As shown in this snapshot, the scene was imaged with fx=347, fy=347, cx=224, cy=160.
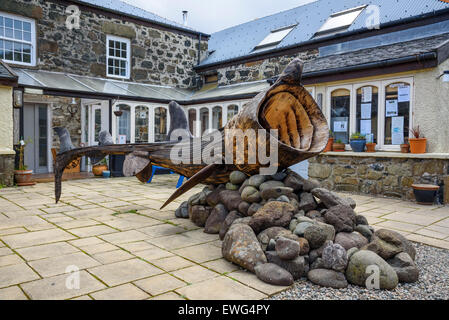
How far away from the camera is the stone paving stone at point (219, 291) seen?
2.39m

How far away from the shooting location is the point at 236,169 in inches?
166

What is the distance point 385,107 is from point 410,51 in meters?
1.14

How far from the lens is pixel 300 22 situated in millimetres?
11773

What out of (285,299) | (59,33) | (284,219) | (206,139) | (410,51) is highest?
(59,33)

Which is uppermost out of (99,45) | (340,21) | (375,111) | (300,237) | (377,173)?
(340,21)

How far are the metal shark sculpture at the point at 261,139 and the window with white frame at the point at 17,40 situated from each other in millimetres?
7207

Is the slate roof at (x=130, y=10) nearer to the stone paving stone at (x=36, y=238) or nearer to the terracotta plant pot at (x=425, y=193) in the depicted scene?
the stone paving stone at (x=36, y=238)

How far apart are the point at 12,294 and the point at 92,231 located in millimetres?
1779

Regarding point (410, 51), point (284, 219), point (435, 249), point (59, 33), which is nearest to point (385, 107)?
point (410, 51)

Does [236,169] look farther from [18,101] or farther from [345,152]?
[18,101]

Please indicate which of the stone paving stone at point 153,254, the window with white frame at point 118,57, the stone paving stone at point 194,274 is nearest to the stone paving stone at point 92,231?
the stone paving stone at point 153,254

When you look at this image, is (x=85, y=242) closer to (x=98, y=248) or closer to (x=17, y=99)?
(x=98, y=248)

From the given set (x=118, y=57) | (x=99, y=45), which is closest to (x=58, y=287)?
(x=99, y=45)

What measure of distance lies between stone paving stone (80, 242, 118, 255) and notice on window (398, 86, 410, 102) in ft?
20.0
